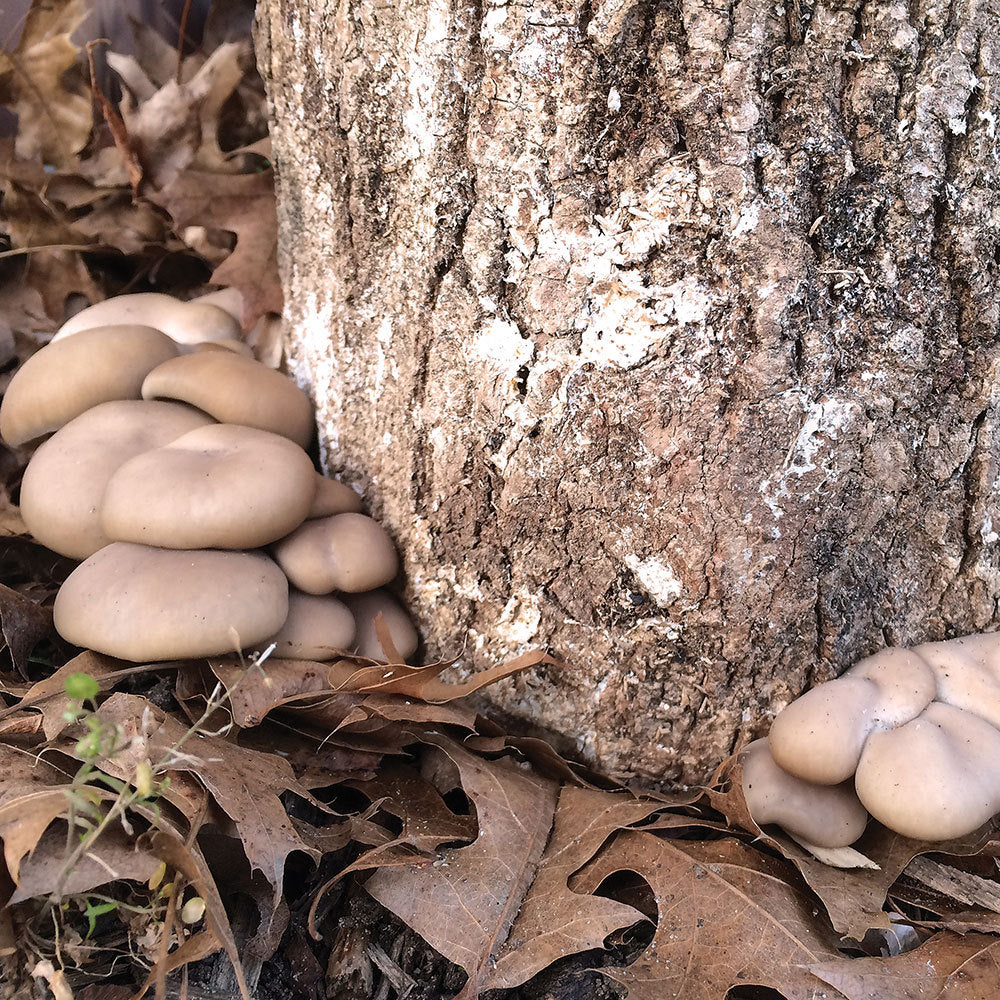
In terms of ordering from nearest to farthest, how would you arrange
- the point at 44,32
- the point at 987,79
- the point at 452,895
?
the point at 452,895 → the point at 987,79 → the point at 44,32

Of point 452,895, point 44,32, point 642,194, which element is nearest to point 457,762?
point 452,895

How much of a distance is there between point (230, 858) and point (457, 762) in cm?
49

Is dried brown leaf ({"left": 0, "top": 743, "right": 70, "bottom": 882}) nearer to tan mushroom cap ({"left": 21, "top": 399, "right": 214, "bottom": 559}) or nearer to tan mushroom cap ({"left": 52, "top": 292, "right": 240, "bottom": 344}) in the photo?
tan mushroom cap ({"left": 21, "top": 399, "right": 214, "bottom": 559})

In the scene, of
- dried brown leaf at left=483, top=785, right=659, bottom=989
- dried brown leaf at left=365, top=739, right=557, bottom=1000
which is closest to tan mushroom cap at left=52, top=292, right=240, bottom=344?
dried brown leaf at left=365, top=739, right=557, bottom=1000

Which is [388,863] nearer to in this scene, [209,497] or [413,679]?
[413,679]

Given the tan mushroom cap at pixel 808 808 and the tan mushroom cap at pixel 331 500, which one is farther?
the tan mushroom cap at pixel 331 500

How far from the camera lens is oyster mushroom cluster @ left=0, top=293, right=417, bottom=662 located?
1853mm

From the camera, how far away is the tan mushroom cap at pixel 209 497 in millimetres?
1900

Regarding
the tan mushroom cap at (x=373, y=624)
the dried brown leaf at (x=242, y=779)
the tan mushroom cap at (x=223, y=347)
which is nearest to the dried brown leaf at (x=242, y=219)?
the tan mushroom cap at (x=223, y=347)

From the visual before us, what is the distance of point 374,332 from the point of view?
2.23 m

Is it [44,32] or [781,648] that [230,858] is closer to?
[781,648]

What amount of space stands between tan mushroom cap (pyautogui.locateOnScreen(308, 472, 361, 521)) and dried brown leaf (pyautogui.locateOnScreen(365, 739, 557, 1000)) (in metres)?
0.67

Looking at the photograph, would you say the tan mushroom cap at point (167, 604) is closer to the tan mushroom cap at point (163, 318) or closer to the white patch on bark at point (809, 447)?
the tan mushroom cap at point (163, 318)

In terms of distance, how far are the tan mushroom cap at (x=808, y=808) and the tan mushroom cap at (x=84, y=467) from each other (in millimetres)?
1576
